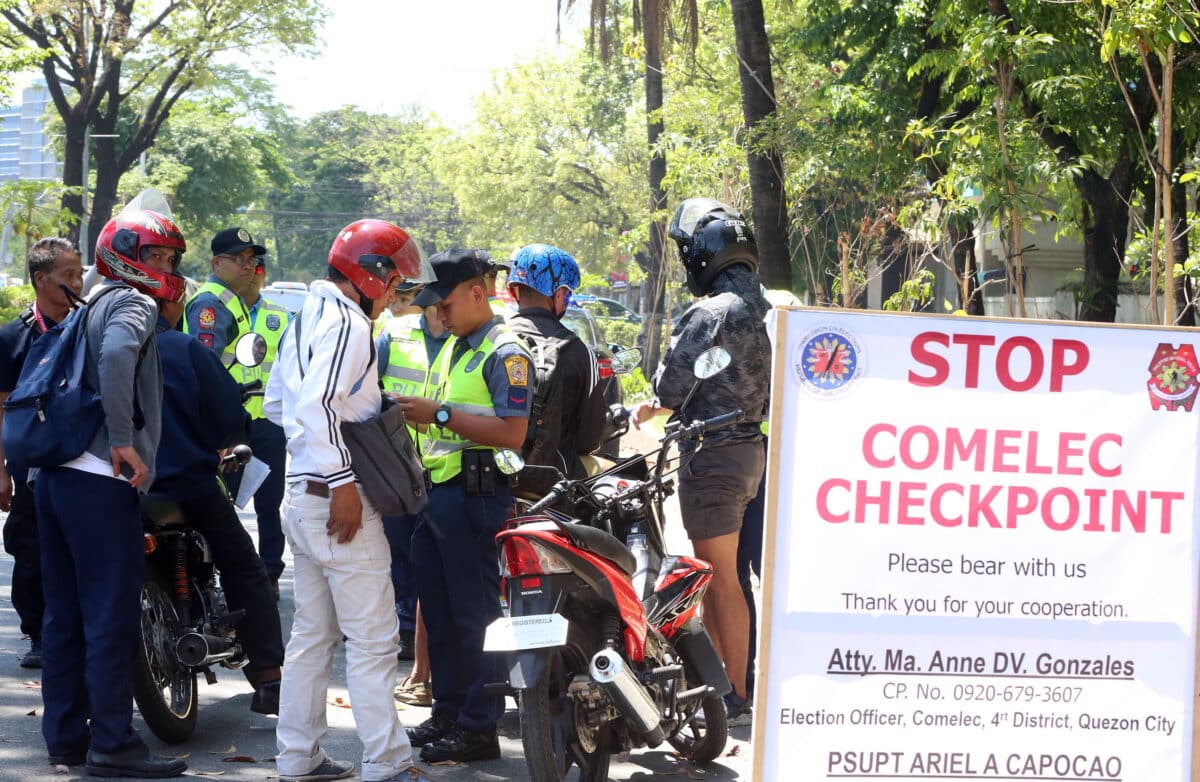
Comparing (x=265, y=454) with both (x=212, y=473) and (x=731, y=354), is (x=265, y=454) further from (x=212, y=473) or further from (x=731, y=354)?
(x=731, y=354)

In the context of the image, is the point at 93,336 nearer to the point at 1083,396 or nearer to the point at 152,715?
the point at 152,715

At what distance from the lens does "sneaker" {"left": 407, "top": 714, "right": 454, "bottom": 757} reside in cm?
582

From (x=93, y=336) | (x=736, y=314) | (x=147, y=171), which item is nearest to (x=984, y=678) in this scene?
(x=736, y=314)

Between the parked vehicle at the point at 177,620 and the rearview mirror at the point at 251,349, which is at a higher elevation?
the rearview mirror at the point at 251,349

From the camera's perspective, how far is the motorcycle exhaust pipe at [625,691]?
4.75 metres

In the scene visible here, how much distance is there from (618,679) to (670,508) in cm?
966

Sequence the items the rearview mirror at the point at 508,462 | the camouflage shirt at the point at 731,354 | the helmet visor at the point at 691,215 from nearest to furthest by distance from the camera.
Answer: the rearview mirror at the point at 508,462 < the camouflage shirt at the point at 731,354 < the helmet visor at the point at 691,215

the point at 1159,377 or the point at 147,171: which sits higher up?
the point at 147,171

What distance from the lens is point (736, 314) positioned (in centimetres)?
612

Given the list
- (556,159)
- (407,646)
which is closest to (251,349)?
(407,646)

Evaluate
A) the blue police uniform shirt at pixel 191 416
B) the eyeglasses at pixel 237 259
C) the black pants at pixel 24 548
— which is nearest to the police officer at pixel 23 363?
the black pants at pixel 24 548

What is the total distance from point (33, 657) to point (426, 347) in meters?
2.60

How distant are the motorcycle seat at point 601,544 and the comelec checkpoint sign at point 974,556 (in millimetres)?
1113

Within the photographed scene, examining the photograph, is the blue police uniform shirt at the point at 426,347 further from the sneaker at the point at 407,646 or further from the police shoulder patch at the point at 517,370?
the sneaker at the point at 407,646
